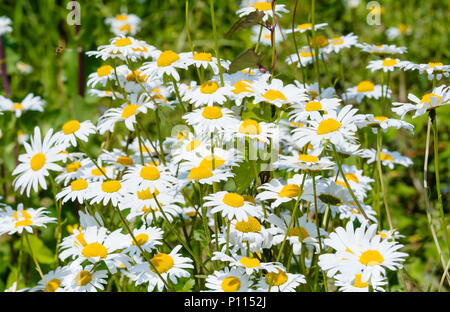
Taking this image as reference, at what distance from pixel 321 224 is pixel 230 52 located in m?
1.53

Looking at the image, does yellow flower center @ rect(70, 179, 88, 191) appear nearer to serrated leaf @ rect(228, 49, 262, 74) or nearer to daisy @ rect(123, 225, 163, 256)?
daisy @ rect(123, 225, 163, 256)

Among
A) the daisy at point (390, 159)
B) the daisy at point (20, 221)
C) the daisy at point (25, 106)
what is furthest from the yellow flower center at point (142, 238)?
the daisy at point (25, 106)

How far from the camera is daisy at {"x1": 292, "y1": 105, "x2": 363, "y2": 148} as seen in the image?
0.82 metres

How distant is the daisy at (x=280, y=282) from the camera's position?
2.64ft

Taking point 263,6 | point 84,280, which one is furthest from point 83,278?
point 263,6

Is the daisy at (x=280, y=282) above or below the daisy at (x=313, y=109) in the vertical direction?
below

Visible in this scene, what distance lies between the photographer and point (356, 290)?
804 millimetres

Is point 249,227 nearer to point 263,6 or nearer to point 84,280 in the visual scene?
point 84,280

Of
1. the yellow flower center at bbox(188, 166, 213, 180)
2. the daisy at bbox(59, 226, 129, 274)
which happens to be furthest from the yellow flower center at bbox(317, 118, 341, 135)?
the daisy at bbox(59, 226, 129, 274)

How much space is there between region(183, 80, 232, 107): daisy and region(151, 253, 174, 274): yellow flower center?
30cm

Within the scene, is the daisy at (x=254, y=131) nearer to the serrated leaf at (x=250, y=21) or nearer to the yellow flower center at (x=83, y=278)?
the serrated leaf at (x=250, y=21)

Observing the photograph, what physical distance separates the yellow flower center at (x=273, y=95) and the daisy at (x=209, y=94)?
0.24ft

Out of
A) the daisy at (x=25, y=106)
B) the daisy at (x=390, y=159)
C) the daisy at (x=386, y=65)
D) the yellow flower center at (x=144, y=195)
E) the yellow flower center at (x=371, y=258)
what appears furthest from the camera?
the daisy at (x=25, y=106)

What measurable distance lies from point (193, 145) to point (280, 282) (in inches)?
13.1
